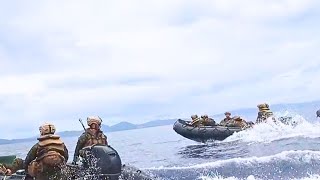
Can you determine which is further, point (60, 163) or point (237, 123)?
point (237, 123)

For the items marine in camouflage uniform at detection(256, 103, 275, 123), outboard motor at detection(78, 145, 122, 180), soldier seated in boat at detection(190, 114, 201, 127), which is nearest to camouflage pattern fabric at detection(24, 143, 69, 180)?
outboard motor at detection(78, 145, 122, 180)

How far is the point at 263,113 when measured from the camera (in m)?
33.1

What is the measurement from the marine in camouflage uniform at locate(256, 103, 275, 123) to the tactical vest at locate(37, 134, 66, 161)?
24399 mm

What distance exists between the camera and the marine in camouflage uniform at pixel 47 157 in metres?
9.47

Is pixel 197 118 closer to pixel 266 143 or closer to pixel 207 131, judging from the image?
pixel 207 131

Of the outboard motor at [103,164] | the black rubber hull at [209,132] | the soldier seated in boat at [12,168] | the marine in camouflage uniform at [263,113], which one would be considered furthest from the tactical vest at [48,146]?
the marine in camouflage uniform at [263,113]

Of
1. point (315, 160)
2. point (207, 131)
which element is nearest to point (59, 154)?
point (315, 160)

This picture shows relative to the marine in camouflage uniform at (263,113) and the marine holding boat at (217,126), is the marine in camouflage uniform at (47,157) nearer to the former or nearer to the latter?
the marine holding boat at (217,126)

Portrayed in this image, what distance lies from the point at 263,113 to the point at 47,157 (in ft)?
82.6

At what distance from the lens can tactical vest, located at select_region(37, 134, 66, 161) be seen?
9.47 m

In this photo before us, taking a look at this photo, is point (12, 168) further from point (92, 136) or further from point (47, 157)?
point (47, 157)

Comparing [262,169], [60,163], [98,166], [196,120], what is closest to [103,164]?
[98,166]

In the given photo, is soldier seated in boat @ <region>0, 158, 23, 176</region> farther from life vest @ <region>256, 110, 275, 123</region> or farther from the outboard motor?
life vest @ <region>256, 110, 275, 123</region>

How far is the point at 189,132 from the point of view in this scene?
32906 millimetres
